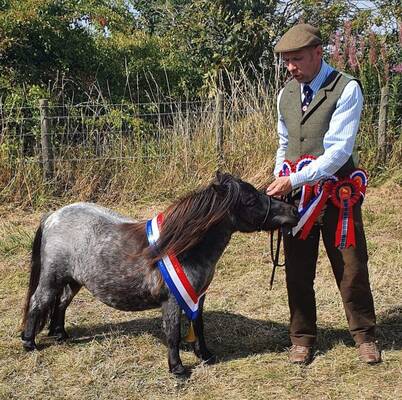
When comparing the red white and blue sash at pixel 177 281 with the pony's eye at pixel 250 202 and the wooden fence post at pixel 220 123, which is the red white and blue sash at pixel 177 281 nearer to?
the pony's eye at pixel 250 202

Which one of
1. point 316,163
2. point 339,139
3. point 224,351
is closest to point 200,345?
point 224,351

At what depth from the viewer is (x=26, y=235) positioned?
6426 mm

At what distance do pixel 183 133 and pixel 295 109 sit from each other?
5026mm

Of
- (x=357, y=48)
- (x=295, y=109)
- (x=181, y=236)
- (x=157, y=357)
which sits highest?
(x=357, y=48)

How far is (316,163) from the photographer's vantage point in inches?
129

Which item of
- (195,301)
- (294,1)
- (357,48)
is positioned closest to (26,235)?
(195,301)

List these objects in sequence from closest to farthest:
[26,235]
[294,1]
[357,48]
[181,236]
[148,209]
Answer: [181,236]
[26,235]
[148,209]
[357,48]
[294,1]

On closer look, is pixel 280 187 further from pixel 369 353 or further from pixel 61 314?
pixel 61 314

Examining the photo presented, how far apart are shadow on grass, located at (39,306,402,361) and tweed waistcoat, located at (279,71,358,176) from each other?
1.35 metres

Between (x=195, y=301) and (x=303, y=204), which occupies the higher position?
(x=303, y=204)

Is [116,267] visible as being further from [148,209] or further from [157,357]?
[148,209]

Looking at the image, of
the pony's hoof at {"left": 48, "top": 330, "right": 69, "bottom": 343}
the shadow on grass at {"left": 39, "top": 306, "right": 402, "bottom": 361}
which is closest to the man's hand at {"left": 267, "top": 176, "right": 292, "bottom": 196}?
the shadow on grass at {"left": 39, "top": 306, "right": 402, "bottom": 361}

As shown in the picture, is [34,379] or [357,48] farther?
[357,48]

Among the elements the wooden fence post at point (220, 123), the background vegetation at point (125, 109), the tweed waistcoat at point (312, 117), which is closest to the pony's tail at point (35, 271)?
the tweed waistcoat at point (312, 117)
